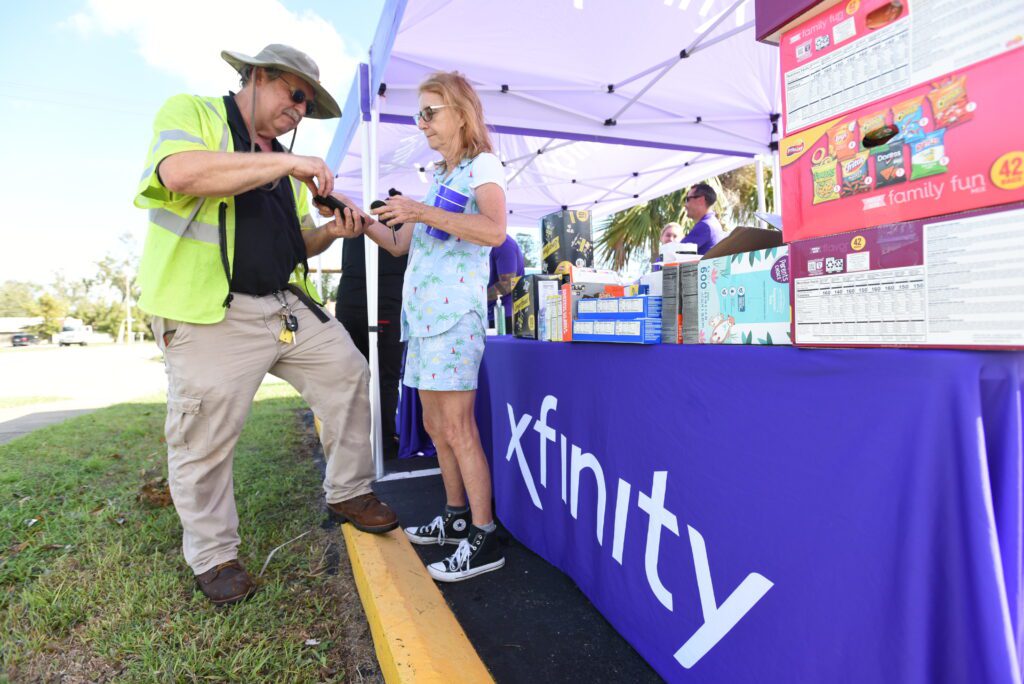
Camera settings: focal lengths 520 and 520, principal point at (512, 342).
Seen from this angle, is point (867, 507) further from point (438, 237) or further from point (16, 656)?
point (16, 656)

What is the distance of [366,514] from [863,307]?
2026 millimetres

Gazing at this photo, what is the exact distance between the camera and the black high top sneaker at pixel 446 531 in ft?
7.52

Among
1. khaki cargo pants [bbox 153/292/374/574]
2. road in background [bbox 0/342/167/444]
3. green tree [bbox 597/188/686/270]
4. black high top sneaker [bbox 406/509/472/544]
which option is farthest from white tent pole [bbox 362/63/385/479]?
green tree [bbox 597/188/686/270]

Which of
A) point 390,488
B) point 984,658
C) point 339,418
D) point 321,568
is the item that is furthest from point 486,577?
point 984,658

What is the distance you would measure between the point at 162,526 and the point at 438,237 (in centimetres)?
199

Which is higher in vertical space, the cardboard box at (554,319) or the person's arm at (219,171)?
the person's arm at (219,171)

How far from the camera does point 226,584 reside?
73.7 inches

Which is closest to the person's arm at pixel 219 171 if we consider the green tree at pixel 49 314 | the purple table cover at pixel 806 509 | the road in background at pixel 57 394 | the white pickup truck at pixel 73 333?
the purple table cover at pixel 806 509

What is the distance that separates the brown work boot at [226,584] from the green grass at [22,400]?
841 cm

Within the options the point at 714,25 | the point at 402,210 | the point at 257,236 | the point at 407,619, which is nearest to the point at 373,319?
the point at 257,236

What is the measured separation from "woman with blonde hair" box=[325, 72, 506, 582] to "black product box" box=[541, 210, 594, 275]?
496mm

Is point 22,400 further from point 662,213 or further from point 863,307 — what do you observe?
point 662,213

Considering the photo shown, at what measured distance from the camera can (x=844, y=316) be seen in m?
0.92

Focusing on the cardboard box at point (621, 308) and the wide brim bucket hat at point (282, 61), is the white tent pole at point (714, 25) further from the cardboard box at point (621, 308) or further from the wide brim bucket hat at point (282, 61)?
the cardboard box at point (621, 308)
